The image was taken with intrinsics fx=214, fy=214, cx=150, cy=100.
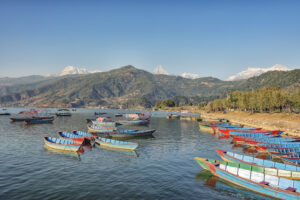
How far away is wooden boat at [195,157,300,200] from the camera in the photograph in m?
24.3

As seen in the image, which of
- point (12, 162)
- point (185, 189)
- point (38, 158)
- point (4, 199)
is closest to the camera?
point (4, 199)

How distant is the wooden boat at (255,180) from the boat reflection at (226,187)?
555mm

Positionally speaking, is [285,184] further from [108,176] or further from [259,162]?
[108,176]

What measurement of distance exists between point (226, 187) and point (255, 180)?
3828mm

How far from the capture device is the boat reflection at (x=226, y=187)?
2638 cm

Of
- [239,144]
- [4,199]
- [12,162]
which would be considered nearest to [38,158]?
[12,162]

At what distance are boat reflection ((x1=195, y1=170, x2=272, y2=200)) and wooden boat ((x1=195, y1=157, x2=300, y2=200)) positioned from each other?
56 centimetres

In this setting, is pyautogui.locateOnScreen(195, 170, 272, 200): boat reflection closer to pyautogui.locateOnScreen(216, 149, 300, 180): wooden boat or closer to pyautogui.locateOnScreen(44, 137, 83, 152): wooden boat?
pyautogui.locateOnScreen(216, 149, 300, 180): wooden boat

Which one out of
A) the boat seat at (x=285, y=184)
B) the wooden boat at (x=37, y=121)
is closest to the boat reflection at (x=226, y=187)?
the boat seat at (x=285, y=184)

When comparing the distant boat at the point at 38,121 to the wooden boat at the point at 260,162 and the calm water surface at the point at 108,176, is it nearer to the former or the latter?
the calm water surface at the point at 108,176

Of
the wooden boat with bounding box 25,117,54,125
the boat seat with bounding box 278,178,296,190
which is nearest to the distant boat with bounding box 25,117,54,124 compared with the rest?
the wooden boat with bounding box 25,117,54,125

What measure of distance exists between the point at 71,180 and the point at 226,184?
2214 cm

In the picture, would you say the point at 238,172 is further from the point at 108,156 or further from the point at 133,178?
the point at 108,156

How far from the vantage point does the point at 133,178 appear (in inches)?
1278
